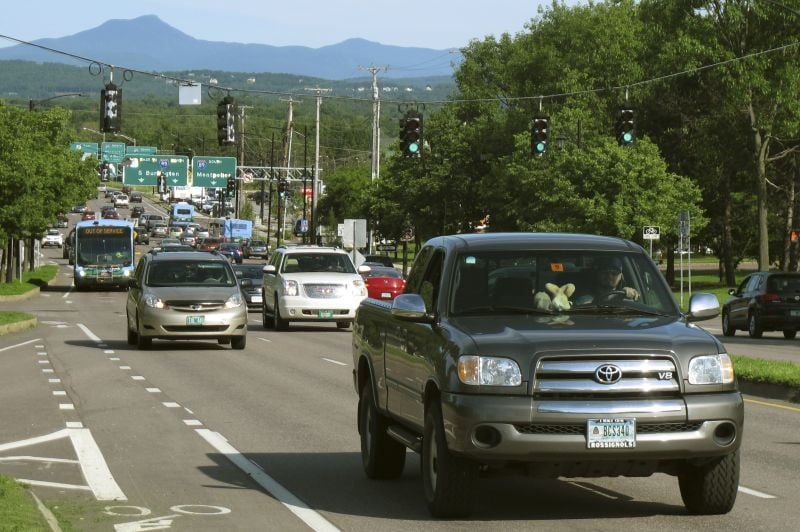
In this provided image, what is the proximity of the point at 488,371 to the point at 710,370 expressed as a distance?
138 cm

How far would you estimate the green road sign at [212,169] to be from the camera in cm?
11991

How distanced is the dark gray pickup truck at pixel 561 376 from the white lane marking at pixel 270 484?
0.75 metres

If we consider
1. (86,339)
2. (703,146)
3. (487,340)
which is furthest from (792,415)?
(703,146)

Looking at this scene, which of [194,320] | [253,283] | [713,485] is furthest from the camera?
[253,283]

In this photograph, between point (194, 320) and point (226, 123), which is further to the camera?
point (226, 123)

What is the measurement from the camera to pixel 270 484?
11633 millimetres

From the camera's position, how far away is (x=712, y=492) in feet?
32.1

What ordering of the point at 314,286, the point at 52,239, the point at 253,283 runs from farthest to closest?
the point at 52,239
the point at 253,283
the point at 314,286

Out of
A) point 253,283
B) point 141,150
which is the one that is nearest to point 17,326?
point 253,283

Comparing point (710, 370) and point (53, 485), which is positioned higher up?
point (710, 370)

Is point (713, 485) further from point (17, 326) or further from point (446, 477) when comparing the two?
point (17, 326)

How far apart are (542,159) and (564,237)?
213 feet

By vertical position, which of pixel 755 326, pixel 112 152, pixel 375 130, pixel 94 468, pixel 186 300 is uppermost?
pixel 375 130

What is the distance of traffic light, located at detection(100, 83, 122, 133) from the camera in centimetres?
4256
